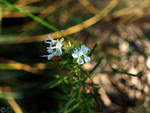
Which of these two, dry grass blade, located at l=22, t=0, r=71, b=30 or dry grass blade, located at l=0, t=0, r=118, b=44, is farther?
dry grass blade, located at l=22, t=0, r=71, b=30

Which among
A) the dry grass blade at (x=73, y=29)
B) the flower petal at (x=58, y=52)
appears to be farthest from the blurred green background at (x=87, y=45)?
the flower petal at (x=58, y=52)

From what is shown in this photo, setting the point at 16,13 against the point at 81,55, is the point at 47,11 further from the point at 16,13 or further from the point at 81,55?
the point at 81,55

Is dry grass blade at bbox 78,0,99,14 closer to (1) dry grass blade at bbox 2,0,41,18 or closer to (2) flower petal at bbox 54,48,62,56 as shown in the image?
(1) dry grass blade at bbox 2,0,41,18

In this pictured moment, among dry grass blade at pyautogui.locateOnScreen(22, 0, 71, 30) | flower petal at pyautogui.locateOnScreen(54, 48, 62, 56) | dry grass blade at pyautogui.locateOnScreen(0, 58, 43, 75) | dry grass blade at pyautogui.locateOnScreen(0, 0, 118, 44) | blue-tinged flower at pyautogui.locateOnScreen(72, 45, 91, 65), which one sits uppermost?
dry grass blade at pyautogui.locateOnScreen(22, 0, 71, 30)

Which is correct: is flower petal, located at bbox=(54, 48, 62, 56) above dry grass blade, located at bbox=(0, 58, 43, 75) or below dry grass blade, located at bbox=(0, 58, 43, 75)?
below

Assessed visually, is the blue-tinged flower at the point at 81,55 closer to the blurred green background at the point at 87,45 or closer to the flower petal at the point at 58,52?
the flower petal at the point at 58,52

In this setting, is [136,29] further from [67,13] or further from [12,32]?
[12,32]

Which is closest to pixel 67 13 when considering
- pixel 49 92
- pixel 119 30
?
pixel 119 30

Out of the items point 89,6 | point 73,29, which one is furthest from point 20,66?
point 89,6

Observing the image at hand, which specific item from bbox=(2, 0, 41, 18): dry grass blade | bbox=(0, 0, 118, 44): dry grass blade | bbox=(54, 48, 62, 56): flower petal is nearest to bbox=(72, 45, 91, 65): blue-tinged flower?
bbox=(54, 48, 62, 56): flower petal
